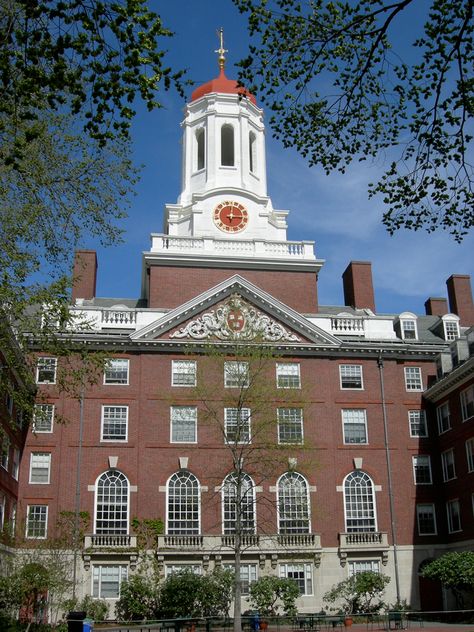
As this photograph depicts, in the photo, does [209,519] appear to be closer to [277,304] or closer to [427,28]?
[277,304]

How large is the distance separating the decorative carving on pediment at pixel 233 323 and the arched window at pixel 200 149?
13500 millimetres

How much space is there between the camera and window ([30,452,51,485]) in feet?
131

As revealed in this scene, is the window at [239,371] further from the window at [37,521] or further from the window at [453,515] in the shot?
the window at [453,515]

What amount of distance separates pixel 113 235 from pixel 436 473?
2906 centimetres

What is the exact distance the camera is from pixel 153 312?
43969mm

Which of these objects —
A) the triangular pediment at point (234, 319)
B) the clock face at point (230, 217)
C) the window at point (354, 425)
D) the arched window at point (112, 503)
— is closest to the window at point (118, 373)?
the triangular pediment at point (234, 319)

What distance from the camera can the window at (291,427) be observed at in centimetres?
3909

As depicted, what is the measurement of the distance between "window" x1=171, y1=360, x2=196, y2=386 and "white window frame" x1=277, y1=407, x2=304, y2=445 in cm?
507

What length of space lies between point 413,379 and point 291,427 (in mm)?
7965

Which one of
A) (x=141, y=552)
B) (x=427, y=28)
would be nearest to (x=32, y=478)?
(x=141, y=552)

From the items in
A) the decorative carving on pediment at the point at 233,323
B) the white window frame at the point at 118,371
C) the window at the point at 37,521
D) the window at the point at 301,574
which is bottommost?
the window at the point at 301,574

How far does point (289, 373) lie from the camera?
43.4 m

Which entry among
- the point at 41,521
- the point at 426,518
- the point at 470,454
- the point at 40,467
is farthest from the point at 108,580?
the point at 470,454

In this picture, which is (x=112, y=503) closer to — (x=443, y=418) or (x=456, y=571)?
(x=456, y=571)
